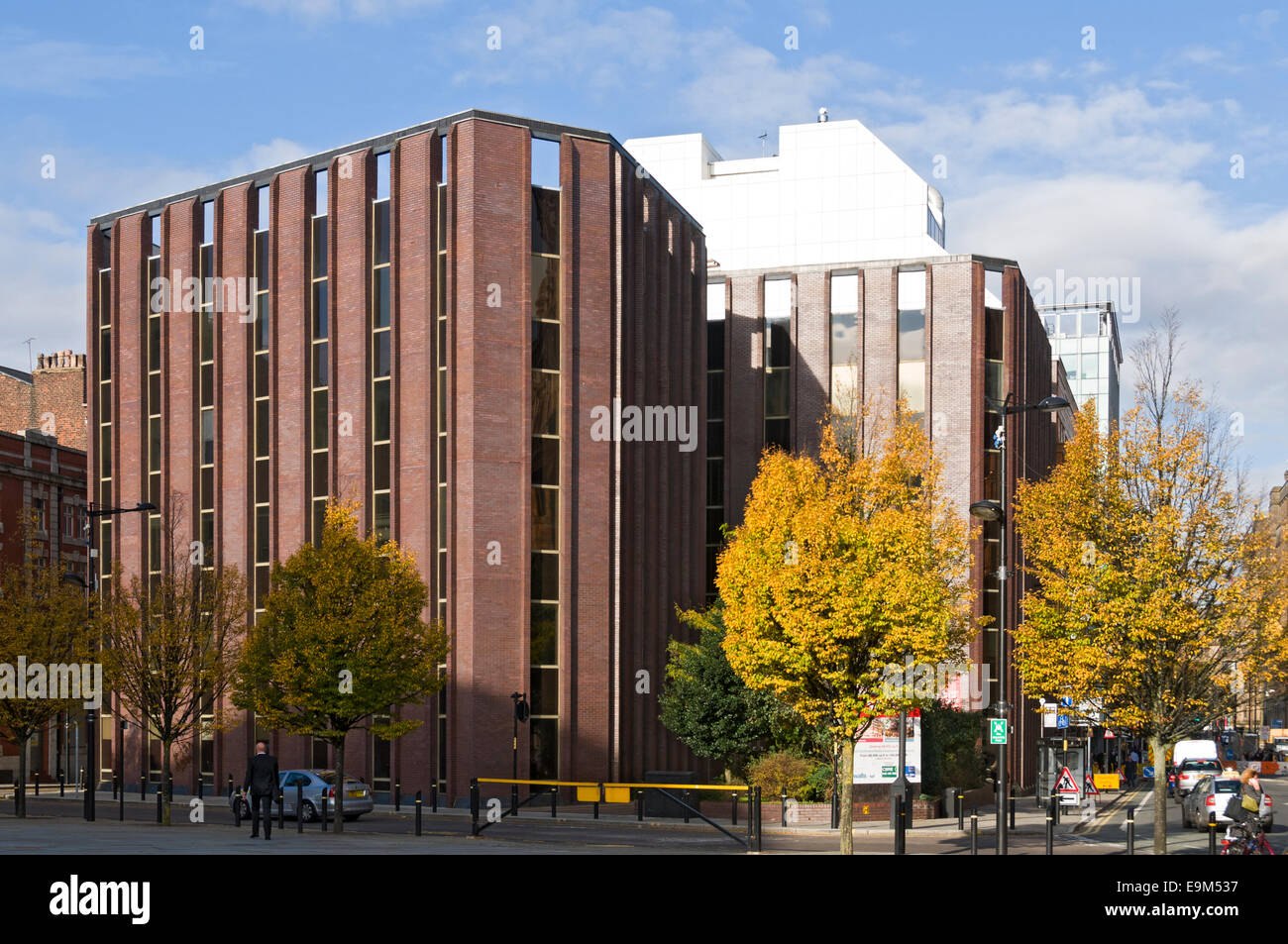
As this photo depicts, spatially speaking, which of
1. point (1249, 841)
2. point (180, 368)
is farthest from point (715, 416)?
point (1249, 841)

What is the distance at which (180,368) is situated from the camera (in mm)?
56469

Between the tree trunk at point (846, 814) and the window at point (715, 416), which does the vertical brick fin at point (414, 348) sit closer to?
the window at point (715, 416)

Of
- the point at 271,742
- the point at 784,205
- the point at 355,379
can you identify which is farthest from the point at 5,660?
the point at 784,205

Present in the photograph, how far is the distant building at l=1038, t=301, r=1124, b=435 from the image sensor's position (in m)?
165

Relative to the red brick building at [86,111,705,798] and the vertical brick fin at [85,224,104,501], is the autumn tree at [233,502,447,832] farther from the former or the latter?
the vertical brick fin at [85,224,104,501]

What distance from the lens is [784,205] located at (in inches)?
3282

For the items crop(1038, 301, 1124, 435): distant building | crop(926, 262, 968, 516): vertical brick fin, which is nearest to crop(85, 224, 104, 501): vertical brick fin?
crop(926, 262, 968, 516): vertical brick fin

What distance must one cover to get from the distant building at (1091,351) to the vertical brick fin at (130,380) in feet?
406

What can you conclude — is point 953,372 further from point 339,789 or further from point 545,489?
point 339,789

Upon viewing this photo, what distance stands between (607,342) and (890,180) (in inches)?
1461

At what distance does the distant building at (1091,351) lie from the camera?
543 feet

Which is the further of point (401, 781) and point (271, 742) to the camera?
point (271, 742)

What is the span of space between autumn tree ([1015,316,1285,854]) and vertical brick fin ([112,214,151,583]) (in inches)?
1537
